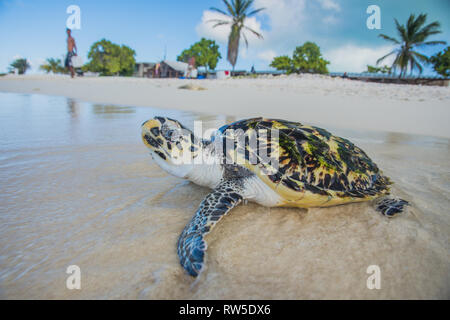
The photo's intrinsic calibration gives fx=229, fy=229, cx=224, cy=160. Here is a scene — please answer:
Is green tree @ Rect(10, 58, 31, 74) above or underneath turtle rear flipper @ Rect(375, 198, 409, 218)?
above

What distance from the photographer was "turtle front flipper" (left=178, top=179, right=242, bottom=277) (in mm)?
1379

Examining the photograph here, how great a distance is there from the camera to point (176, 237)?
1.68 meters

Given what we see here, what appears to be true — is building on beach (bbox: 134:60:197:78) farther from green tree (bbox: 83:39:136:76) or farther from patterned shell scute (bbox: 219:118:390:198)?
patterned shell scute (bbox: 219:118:390:198)

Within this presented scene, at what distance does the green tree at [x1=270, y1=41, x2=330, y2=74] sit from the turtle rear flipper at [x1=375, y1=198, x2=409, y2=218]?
40.7 m

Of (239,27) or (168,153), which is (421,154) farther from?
(239,27)

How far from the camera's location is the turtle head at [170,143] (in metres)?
2.09

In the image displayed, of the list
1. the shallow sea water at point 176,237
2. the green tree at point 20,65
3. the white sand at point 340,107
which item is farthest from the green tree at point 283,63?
the green tree at point 20,65

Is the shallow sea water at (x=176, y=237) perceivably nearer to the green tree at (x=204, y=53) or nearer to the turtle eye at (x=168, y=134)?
the turtle eye at (x=168, y=134)

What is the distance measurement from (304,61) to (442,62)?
1843 cm

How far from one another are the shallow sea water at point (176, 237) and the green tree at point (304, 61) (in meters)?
41.0

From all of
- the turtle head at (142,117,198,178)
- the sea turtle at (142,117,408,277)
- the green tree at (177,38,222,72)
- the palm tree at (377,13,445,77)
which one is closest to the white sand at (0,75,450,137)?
the sea turtle at (142,117,408,277)

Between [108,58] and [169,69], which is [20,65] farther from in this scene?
[169,69]

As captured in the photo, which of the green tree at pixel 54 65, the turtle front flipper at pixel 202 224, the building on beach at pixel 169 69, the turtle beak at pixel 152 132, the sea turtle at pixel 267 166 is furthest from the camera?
the green tree at pixel 54 65
